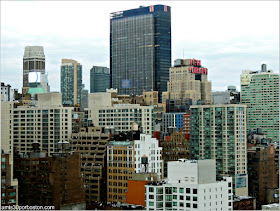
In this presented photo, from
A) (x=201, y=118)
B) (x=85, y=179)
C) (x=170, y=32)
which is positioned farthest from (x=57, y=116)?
(x=170, y=32)

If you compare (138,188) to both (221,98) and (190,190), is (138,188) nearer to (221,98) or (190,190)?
(190,190)

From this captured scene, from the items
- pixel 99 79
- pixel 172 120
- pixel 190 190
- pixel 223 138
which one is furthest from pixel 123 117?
pixel 99 79

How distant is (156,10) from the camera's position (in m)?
176

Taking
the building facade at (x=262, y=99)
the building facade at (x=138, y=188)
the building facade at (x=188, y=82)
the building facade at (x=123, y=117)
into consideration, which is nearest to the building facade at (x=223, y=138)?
the building facade at (x=123, y=117)

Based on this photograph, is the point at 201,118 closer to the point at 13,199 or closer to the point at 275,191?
the point at 275,191

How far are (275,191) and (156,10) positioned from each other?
375ft

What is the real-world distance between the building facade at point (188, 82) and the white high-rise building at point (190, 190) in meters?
109

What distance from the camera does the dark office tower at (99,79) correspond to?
170600 mm

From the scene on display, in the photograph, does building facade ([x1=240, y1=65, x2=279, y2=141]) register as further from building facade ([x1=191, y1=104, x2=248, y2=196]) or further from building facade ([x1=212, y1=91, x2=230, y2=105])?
building facade ([x1=191, y1=104, x2=248, y2=196])

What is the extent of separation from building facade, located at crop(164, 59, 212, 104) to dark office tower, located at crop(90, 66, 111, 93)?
2304cm

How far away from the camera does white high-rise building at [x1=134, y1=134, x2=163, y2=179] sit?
6072 cm

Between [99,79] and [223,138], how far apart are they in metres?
103

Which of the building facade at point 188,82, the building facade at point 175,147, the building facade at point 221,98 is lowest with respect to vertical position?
the building facade at point 175,147

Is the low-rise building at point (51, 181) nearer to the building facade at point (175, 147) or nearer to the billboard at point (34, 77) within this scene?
the building facade at point (175, 147)
